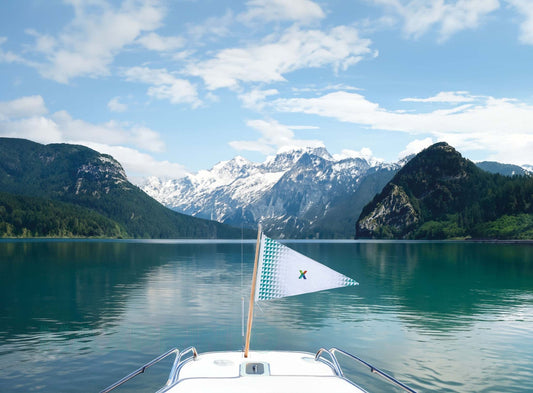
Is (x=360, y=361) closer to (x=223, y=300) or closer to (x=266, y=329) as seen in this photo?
(x=266, y=329)

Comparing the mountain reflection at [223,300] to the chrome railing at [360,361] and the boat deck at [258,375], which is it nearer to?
the chrome railing at [360,361]

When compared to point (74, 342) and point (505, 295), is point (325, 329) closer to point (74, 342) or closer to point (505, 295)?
point (74, 342)

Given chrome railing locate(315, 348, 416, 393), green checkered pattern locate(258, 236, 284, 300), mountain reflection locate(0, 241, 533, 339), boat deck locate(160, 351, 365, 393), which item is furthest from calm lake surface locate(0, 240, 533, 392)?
green checkered pattern locate(258, 236, 284, 300)

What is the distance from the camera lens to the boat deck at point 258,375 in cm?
1434

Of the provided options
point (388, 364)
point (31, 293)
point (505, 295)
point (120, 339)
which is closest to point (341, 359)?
point (388, 364)

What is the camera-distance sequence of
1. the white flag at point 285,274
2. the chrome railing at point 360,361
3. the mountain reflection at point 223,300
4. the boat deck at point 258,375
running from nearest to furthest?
1. the boat deck at point 258,375
2. the chrome railing at point 360,361
3. the white flag at point 285,274
4. the mountain reflection at point 223,300

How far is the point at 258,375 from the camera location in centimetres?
1578

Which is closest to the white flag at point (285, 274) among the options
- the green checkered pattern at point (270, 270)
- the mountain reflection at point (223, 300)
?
the green checkered pattern at point (270, 270)

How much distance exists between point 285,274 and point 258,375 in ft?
17.2

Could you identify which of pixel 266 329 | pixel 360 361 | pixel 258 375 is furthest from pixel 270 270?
pixel 266 329

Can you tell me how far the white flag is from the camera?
19906 millimetres

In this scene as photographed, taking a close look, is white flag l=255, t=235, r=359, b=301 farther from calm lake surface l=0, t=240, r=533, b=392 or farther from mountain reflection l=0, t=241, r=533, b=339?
mountain reflection l=0, t=241, r=533, b=339

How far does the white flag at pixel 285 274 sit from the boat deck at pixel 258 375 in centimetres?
277

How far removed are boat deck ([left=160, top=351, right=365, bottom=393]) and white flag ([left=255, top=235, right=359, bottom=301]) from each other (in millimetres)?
2767
